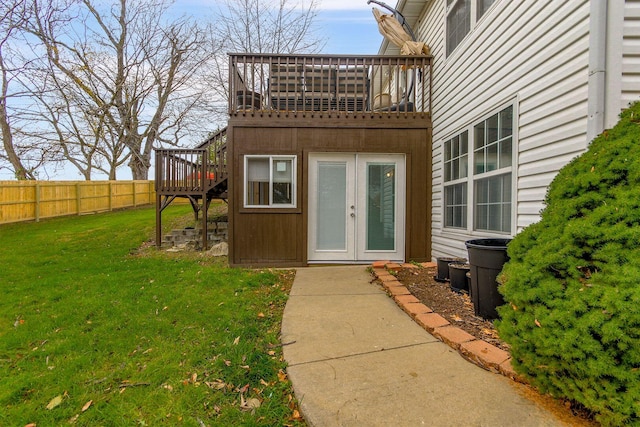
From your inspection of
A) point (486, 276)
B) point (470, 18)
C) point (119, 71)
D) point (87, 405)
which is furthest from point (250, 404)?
point (119, 71)

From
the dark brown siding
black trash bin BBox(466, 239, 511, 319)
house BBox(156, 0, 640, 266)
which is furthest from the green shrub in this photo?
the dark brown siding

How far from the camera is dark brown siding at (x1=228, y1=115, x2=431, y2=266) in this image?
5.25m

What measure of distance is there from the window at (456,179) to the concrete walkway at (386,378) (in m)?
2.21

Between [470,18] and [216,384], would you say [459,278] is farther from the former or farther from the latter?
[470,18]

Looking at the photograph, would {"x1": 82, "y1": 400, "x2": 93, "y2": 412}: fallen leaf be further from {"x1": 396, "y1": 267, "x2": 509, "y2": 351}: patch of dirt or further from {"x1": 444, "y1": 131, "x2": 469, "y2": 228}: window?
{"x1": 444, "y1": 131, "x2": 469, "y2": 228}: window

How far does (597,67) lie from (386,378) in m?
2.76

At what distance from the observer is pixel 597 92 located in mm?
2375

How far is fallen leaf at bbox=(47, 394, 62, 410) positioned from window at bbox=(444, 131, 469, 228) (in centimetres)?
453

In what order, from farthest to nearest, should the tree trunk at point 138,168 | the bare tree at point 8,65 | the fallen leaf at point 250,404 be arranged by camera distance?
1. the tree trunk at point 138,168
2. the bare tree at point 8,65
3. the fallen leaf at point 250,404

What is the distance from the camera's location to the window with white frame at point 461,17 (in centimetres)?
413

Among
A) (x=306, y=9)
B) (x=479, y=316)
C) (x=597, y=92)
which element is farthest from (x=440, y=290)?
(x=306, y=9)

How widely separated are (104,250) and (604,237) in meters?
8.01

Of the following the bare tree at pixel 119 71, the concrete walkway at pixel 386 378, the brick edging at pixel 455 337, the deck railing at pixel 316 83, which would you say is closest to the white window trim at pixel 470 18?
the deck railing at pixel 316 83

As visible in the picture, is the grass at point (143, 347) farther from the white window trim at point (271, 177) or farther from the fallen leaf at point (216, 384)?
the white window trim at point (271, 177)
